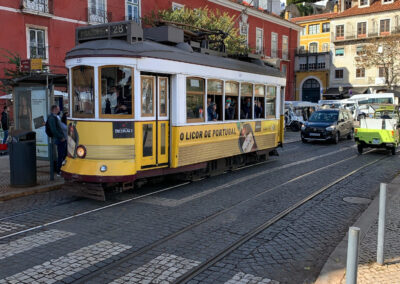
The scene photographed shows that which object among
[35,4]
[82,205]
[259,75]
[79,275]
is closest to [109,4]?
[35,4]

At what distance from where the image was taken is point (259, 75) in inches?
485

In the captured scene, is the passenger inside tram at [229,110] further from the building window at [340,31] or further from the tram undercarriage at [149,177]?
the building window at [340,31]

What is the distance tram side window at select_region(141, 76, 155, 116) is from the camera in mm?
8250

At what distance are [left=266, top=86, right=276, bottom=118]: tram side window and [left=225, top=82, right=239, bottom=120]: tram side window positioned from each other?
2139mm

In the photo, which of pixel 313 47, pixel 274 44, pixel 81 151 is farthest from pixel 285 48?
pixel 81 151

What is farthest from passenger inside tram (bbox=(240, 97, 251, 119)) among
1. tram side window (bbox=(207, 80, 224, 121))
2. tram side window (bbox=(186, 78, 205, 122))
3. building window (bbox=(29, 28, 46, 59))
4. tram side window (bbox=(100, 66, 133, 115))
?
building window (bbox=(29, 28, 46, 59))

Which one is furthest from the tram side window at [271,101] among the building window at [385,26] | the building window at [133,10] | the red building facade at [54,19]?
the building window at [385,26]

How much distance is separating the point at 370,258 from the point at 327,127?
16360 mm

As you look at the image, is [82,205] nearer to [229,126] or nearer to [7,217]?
[7,217]

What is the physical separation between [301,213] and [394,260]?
98.5 inches

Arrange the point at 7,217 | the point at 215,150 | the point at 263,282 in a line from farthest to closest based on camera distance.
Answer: the point at 215,150 → the point at 7,217 → the point at 263,282

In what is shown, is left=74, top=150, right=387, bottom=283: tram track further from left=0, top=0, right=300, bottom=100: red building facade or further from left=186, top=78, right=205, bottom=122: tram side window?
left=0, top=0, right=300, bottom=100: red building facade

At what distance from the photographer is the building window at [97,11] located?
2498cm

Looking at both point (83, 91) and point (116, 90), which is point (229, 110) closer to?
point (116, 90)
